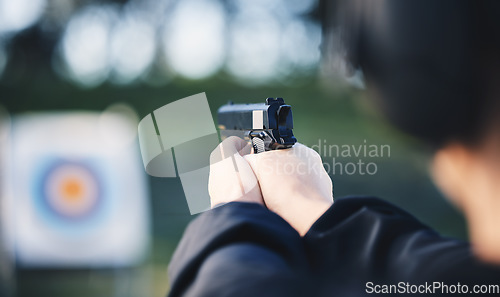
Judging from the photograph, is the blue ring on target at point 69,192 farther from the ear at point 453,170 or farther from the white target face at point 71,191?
the ear at point 453,170

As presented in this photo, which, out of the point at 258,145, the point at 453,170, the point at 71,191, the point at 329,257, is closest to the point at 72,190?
the point at 71,191

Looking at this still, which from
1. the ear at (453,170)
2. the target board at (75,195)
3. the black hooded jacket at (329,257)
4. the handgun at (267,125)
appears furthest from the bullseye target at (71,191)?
the ear at (453,170)

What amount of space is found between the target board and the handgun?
2.00 m

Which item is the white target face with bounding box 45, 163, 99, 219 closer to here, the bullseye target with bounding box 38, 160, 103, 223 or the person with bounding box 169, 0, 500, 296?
the bullseye target with bounding box 38, 160, 103, 223

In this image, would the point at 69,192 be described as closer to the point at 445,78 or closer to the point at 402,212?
the point at 402,212

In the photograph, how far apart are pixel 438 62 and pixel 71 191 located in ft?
9.41

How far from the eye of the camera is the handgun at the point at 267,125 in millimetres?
783

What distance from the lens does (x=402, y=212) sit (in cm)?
43

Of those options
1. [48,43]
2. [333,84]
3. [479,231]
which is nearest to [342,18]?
[333,84]

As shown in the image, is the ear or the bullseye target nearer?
the ear

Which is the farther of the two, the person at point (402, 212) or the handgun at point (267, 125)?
the handgun at point (267, 125)

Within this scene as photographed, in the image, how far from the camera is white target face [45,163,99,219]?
2.71 meters

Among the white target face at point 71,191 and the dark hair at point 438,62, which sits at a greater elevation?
→ the dark hair at point 438,62

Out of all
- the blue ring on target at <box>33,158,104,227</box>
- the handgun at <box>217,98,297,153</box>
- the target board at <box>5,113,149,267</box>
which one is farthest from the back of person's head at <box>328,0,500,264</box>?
the blue ring on target at <box>33,158,104,227</box>
